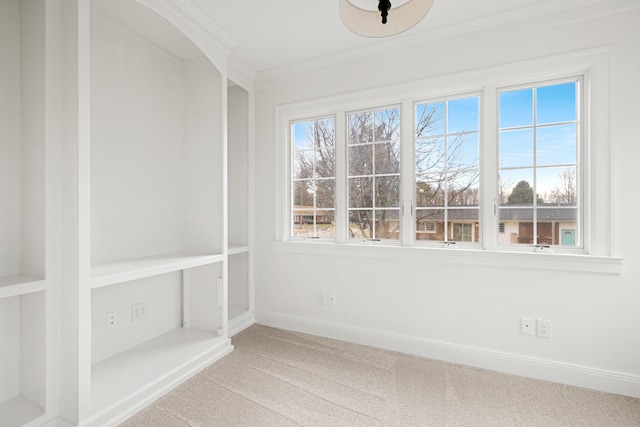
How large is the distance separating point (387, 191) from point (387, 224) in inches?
11.8

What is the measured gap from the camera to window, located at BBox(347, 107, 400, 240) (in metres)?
2.66

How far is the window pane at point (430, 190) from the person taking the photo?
8.19 feet

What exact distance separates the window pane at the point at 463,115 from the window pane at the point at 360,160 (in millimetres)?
706

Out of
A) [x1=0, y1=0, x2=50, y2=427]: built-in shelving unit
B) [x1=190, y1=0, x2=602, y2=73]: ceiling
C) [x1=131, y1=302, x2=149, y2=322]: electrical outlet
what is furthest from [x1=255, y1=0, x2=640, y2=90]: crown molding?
[x1=131, y1=302, x2=149, y2=322]: electrical outlet

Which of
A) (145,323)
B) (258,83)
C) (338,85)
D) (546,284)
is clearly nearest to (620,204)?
(546,284)

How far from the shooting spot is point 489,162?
2.29 meters

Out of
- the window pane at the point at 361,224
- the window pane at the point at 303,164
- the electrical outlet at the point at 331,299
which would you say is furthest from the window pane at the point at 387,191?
the electrical outlet at the point at 331,299

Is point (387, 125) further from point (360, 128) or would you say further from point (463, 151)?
point (463, 151)

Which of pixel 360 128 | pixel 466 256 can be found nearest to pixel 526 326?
pixel 466 256

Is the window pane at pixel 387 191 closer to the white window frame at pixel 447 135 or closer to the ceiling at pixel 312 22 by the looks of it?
the white window frame at pixel 447 135

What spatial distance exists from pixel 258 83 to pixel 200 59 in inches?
24.1

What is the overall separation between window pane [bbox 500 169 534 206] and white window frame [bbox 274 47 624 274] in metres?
0.08

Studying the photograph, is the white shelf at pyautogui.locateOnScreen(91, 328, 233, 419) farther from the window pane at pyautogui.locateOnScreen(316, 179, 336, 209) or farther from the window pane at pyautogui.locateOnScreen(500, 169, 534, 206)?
the window pane at pyautogui.locateOnScreen(500, 169, 534, 206)

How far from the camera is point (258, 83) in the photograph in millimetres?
3111
